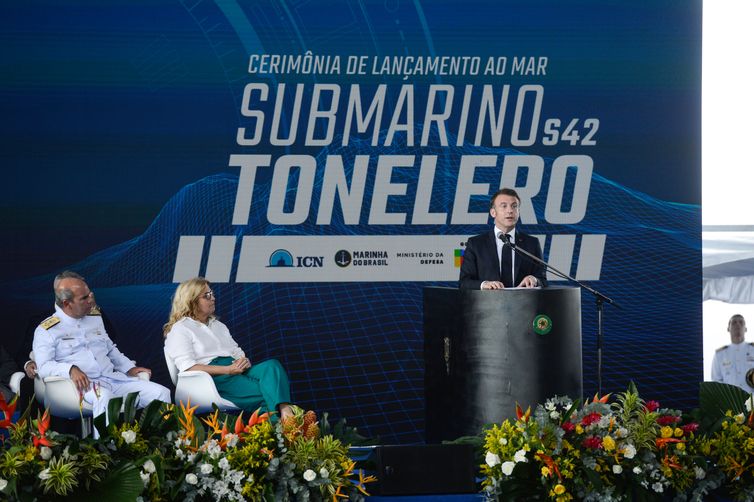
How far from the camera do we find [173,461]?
7.61 feet

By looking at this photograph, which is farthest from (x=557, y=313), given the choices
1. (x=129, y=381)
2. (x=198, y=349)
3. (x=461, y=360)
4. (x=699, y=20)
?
(x=699, y=20)

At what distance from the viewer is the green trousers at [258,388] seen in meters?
4.91

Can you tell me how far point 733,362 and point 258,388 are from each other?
3.87m

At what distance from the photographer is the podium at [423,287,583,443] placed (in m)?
4.09

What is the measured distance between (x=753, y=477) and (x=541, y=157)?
402 cm

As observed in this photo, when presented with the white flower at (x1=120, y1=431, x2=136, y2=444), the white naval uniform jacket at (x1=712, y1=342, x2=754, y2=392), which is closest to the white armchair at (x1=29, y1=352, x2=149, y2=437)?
the white flower at (x1=120, y1=431, x2=136, y2=444)

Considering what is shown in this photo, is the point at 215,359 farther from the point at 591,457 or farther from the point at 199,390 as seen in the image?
the point at 591,457

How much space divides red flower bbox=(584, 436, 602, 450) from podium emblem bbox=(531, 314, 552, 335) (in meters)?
1.70

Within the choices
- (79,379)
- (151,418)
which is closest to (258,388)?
(79,379)

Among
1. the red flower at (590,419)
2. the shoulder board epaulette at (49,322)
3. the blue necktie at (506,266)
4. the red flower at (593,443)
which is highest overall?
the blue necktie at (506,266)

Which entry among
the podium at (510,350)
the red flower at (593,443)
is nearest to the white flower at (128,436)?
the red flower at (593,443)

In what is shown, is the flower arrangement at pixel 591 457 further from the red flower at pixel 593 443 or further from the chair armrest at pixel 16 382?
the chair armrest at pixel 16 382

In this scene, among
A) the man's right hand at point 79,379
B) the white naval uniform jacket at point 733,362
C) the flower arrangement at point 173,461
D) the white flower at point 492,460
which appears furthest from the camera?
the white naval uniform jacket at point 733,362

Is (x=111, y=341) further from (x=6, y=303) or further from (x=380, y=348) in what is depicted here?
(x=380, y=348)
